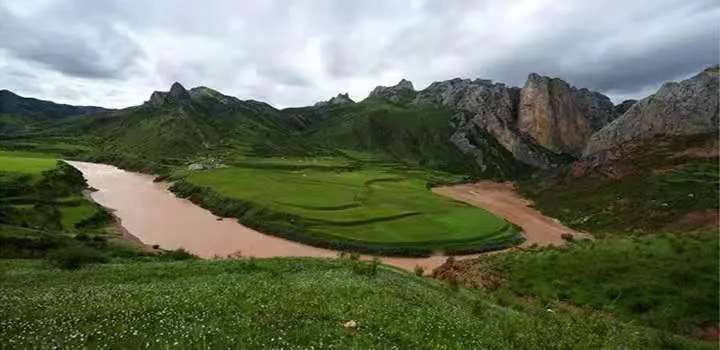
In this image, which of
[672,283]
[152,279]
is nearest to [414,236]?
[672,283]

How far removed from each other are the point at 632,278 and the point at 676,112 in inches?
4907

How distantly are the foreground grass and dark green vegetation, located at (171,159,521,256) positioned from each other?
156 ft

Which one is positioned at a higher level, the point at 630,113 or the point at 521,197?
the point at 630,113

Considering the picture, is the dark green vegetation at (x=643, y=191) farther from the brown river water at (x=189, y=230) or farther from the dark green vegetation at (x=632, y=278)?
the brown river water at (x=189, y=230)

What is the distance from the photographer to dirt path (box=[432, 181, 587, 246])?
316ft

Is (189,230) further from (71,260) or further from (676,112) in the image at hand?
(676,112)

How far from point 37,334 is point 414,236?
225 feet

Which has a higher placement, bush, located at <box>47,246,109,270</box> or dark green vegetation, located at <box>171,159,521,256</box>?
bush, located at <box>47,246,109,270</box>

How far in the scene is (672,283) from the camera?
153 ft

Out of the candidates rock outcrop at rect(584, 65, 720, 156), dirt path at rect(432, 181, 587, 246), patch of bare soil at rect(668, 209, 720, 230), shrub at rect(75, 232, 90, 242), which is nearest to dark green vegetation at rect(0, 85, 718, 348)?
shrub at rect(75, 232, 90, 242)

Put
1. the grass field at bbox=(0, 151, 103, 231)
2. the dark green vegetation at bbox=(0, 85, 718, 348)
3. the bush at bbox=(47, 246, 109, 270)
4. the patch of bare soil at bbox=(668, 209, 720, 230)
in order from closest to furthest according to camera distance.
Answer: the dark green vegetation at bbox=(0, 85, 718, 348) < the bush at bbox=(47, 246, 109, 270) < the grass field at bbox=(0, 151, 103, 231) < the patch of bare soil at bbox=(668, 209, 720, 230)

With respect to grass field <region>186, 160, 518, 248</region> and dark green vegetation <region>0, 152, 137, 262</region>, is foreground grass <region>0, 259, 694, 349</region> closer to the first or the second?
dark green vegetation <region>0, 152, 137, 262</region>

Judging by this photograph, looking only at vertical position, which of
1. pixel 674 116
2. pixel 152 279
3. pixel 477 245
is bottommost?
pixel 477 245

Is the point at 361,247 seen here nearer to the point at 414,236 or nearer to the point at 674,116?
the point at 414,236
